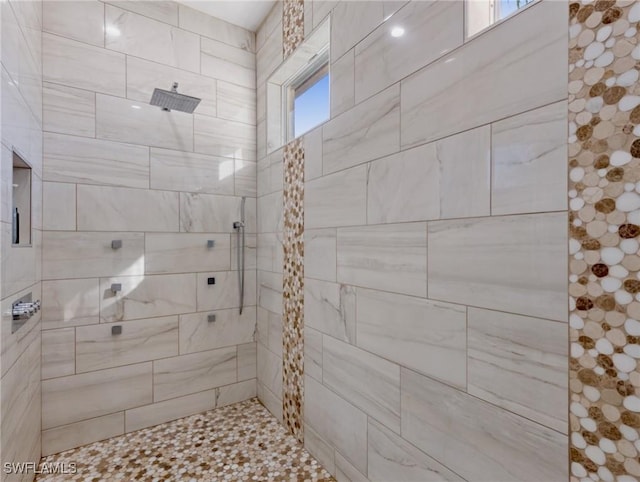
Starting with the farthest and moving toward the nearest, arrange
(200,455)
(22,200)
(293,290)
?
(293,290) < (200,455) < (22,200)

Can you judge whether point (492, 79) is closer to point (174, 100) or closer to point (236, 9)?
point (174, 100)

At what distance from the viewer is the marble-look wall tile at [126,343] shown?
222 centimetres

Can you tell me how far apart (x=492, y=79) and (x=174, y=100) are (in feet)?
6.41

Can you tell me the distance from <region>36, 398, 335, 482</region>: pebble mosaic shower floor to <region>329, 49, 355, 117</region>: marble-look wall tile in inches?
79.9

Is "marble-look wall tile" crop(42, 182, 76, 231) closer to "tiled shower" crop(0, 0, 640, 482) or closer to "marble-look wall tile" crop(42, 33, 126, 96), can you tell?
"tiled shower" crop(0, 0, 640, 482)

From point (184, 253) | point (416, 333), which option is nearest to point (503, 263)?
point (416, 333)

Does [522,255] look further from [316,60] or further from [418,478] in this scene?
[316,60]

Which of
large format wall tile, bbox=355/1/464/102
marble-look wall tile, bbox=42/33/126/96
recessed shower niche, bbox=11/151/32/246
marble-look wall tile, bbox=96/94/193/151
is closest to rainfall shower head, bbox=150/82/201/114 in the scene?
marble-look wall tile, bbox=96/94/193/151

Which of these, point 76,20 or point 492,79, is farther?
point 76,20

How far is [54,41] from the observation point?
2141mm

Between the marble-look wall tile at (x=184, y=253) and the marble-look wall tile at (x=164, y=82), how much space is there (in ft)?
3.22

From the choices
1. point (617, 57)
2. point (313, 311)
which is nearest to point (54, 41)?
point (313, 311)

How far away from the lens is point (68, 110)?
218 cm

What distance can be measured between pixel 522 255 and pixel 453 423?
2.18ft
